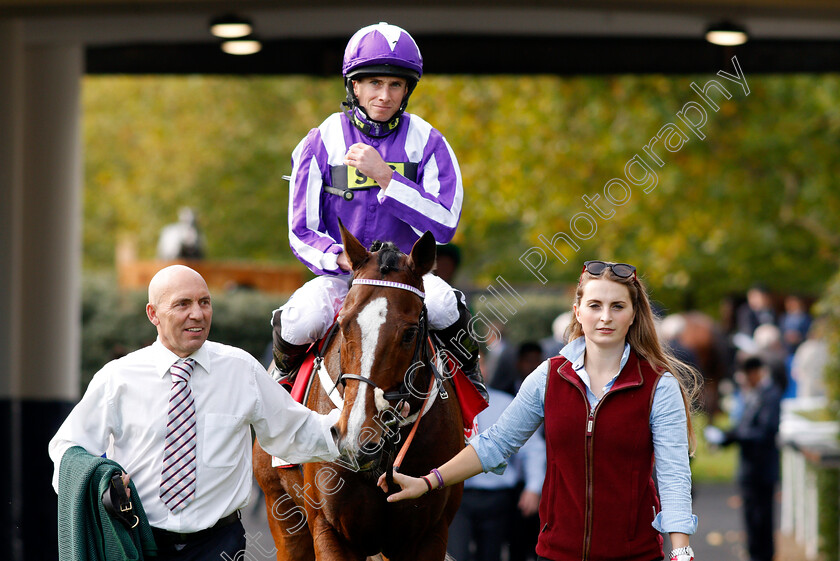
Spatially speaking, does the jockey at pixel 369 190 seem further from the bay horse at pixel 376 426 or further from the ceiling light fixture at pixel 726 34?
the ceiling light fixture at pixel 726 34

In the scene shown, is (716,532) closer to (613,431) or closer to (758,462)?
(758,462)

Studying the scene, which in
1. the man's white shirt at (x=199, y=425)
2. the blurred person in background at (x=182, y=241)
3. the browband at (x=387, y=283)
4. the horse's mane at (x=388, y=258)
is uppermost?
the blurred person in background at (x=182, y=241)

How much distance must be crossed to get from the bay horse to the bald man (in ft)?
1.36

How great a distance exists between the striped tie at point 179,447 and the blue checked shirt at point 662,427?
1109 millimetres

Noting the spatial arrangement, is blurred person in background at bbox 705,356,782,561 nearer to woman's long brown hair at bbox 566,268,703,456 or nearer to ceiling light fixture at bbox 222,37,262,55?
ceiling light fixture at bbox 222,37,262,55

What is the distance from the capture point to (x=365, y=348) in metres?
3.64

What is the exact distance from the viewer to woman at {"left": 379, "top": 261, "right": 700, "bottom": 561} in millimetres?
3361

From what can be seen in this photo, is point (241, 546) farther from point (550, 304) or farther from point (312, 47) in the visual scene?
point (550, 304)

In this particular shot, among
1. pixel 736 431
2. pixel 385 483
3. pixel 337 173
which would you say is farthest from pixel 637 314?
pixel 736 431

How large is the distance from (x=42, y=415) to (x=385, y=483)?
21.9 ft

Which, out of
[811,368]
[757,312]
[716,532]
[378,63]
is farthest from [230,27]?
[757,312]

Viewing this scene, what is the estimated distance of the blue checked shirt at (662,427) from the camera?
3.32m

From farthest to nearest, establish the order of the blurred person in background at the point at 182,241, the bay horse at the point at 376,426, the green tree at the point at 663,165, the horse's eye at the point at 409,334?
1. the blurred person in background at the point at 182,241
2. the green tree at the point at 663,165
3. the horse's eye at the point at 409,334
4. the bay horse at the point at 376,426


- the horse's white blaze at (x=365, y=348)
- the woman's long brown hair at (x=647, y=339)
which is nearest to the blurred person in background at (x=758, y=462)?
the woman's long brown hair at (x=647, y=339)
